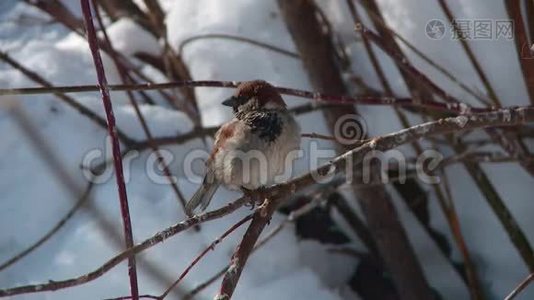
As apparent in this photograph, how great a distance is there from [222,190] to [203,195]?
77cm

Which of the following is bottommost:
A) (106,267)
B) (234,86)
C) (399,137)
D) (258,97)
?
(106,267)

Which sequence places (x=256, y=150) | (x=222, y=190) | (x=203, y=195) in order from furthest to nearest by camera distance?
(x=222, y=190) → (x=203, y=195) → (x=256, y=150)

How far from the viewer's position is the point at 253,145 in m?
1.43

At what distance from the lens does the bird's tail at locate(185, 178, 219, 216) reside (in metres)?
1.53

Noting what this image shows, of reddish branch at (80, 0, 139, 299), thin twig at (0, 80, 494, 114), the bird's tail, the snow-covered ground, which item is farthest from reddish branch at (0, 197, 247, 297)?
the snow-covered ground

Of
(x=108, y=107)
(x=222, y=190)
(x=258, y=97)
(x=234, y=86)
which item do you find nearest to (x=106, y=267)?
(x=108, y=107)

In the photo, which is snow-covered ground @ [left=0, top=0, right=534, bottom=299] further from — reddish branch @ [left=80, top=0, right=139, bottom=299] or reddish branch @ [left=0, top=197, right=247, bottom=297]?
reddish branch @ [left=80, top=0, right=139, bottom=299]

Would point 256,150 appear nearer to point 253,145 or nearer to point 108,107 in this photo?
point 253,145

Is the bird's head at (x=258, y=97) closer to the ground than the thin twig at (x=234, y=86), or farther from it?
farther from it

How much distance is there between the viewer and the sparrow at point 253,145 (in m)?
1.42

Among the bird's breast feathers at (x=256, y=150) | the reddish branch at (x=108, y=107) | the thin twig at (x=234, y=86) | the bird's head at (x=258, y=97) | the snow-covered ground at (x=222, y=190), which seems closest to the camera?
the reddish branch at (x=108, y=107)

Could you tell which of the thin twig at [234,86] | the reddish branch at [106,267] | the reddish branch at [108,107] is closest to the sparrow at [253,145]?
the thin twig at [234,86]

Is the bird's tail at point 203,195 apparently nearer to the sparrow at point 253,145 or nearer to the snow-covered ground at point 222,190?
the sparrow at point 253,145

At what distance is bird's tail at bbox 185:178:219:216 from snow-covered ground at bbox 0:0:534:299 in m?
0.36
